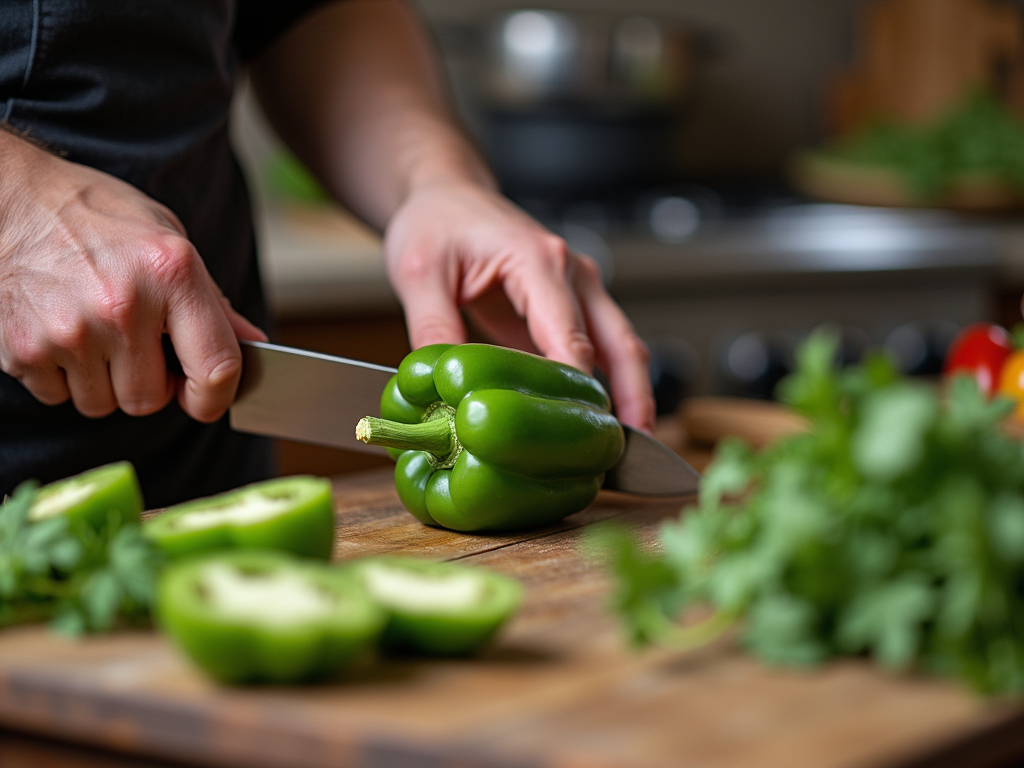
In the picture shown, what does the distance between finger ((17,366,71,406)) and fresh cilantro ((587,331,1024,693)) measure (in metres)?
0.65

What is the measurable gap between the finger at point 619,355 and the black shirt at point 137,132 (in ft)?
1.39

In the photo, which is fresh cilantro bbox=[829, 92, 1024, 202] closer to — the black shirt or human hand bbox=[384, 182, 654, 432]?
human hand bbox=[384, 182, 654, 432]

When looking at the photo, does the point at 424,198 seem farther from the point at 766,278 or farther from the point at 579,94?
the point at 579,94

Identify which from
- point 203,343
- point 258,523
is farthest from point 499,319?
point 258,523

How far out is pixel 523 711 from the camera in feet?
2.21

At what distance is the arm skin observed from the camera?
4.33 feet

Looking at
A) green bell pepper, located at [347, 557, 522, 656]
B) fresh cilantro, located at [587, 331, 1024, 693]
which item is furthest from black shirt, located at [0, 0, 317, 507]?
fresh cilantro, located at [587, 331, 1024, 693]

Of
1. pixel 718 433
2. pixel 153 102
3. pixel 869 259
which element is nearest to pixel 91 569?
pixel 153 102

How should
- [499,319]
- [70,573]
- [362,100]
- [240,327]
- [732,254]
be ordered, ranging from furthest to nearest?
[732,254] → [362,100] → [499,319] → [240,327] → [70,573]

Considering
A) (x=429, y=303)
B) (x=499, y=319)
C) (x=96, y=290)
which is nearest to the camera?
(x=96, y=290)

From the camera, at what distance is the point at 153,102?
129 cm

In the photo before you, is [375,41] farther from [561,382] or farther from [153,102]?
[561,382]

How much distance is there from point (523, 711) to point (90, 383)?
64 cm

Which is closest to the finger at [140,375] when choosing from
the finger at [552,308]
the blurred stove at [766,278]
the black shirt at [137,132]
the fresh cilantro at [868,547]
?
the black shirt at [137,132]
